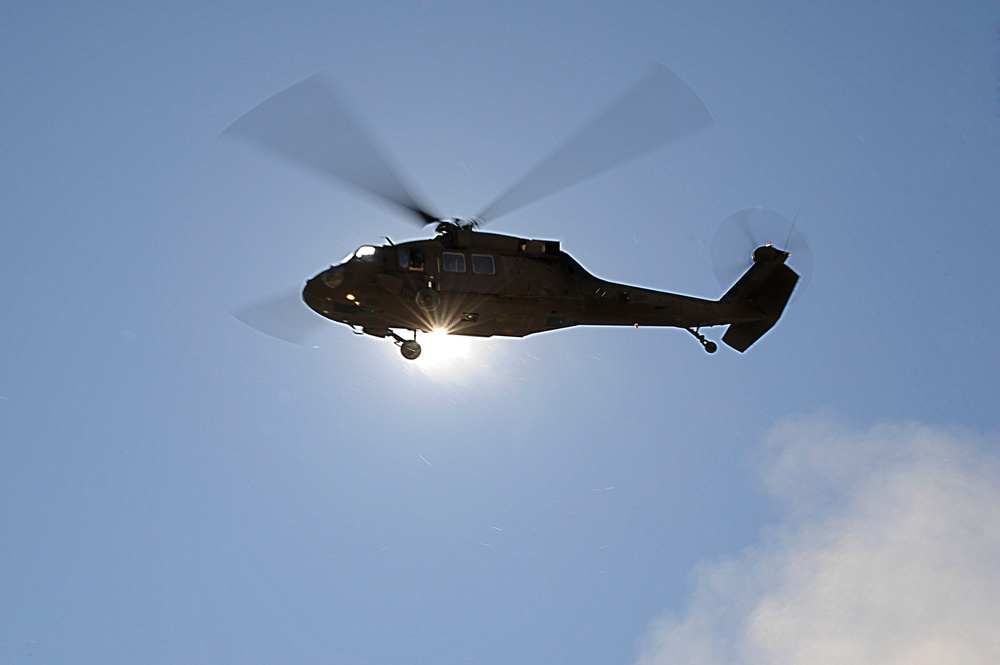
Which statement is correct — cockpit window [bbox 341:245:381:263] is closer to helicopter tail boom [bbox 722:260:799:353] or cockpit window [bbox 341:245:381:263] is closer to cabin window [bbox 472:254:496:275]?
cabin window [bbox 472:254:496:275]

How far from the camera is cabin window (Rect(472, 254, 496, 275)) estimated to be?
2208 centimetres

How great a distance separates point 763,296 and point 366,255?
1228 cm

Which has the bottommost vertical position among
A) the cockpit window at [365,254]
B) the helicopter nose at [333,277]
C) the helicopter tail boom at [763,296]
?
the helicopter nose at [333,277]

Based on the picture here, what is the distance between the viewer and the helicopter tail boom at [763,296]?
2684cm

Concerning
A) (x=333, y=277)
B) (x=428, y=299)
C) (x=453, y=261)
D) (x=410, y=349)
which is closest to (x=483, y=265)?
(x=453, y=261)

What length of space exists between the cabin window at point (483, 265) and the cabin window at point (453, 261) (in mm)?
308

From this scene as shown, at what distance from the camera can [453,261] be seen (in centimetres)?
2194

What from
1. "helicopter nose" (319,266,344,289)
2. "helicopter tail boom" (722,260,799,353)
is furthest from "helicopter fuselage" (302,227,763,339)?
"helicopter tail boom" (722,260,799,353)

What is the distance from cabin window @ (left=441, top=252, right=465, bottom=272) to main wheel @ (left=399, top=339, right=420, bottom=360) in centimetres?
193

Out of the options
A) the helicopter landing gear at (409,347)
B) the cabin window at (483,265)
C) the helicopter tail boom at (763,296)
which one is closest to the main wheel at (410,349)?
the helicopter landing gear at (409,347)

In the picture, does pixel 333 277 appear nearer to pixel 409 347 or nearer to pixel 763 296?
pixel 409 347

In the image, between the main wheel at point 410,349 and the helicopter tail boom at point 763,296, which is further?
the helicopter tail boom at point 763,296

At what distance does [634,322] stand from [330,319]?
26.7 ft

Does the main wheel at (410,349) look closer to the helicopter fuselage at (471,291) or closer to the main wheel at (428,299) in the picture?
the helicopter fuselage at (471,291)
